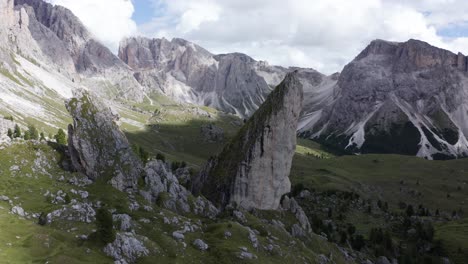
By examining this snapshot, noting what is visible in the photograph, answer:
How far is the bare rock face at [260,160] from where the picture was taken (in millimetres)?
106500

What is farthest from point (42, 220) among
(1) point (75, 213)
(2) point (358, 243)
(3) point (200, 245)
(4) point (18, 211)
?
(2) point (358, 243)

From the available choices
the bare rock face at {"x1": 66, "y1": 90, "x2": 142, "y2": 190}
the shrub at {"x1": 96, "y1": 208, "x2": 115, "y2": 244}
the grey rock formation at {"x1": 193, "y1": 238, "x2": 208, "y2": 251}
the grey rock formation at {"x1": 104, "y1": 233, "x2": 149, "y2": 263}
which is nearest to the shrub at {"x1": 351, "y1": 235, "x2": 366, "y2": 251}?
the grey rock formation at {"x1": 193, "y1": 238, "x2": 208, "y2": 251}

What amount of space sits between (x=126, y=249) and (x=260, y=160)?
52532 millimetres

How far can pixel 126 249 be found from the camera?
6178cm

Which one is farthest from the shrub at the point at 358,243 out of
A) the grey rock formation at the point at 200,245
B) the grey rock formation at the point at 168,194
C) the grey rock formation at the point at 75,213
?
the grey rock formation at the point at 75,213

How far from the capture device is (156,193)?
89625mm

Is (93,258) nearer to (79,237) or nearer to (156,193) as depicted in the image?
(79,237)

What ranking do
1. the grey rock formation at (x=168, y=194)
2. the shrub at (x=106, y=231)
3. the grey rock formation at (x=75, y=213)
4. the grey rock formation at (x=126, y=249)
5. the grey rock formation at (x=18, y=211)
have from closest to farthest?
1. the grey rock formation at (x=126, y=249)
2. the shrub at (x=106, y=231)
3. the grey rock formation at (x=18, y=211)
4. the grey rock formation at (x=75, y=213)
5. the grey rock formation at (x=168, y=194)

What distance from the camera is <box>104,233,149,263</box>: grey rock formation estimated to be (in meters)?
60.7

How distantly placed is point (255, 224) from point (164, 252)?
29.7 meters

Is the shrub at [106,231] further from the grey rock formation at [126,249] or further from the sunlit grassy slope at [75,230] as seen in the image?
the sunlit grassy slope at [75,230]

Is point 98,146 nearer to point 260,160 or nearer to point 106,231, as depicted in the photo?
point 106,231

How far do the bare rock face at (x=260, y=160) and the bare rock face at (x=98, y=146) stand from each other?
82.2 ft

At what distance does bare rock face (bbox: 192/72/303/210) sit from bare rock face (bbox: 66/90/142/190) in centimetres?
2507
